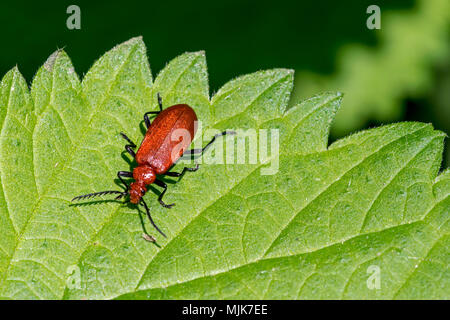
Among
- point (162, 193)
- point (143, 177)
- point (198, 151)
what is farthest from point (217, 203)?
point (143, 177)

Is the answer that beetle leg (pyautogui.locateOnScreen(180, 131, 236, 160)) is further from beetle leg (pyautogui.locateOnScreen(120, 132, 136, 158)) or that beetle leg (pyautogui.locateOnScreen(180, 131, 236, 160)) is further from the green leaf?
beetle leg (pyautogui.locateOnScreen(120, 132, 136, 158))

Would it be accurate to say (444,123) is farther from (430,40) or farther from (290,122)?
(290,122)

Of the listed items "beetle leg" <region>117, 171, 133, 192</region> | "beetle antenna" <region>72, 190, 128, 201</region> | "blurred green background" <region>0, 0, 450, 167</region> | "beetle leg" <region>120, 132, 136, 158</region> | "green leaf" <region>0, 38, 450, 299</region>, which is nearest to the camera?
"green leaf" <region>0, 38, 450, 299</region>

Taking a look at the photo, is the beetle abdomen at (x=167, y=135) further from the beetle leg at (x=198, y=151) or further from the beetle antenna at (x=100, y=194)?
the beetle antenna at (x=100, y=194)

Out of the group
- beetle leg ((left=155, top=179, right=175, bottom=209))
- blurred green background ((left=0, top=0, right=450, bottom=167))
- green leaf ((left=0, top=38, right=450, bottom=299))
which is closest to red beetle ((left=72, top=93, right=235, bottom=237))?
beetle leg ((left=155, top=179, right=175, bottom=209))

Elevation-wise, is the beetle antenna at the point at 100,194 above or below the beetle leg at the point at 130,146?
below

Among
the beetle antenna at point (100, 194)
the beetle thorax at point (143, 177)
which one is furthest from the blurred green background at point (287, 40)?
the beetle antenna at point (100, 194)

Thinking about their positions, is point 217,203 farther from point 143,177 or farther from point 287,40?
point 287,40
